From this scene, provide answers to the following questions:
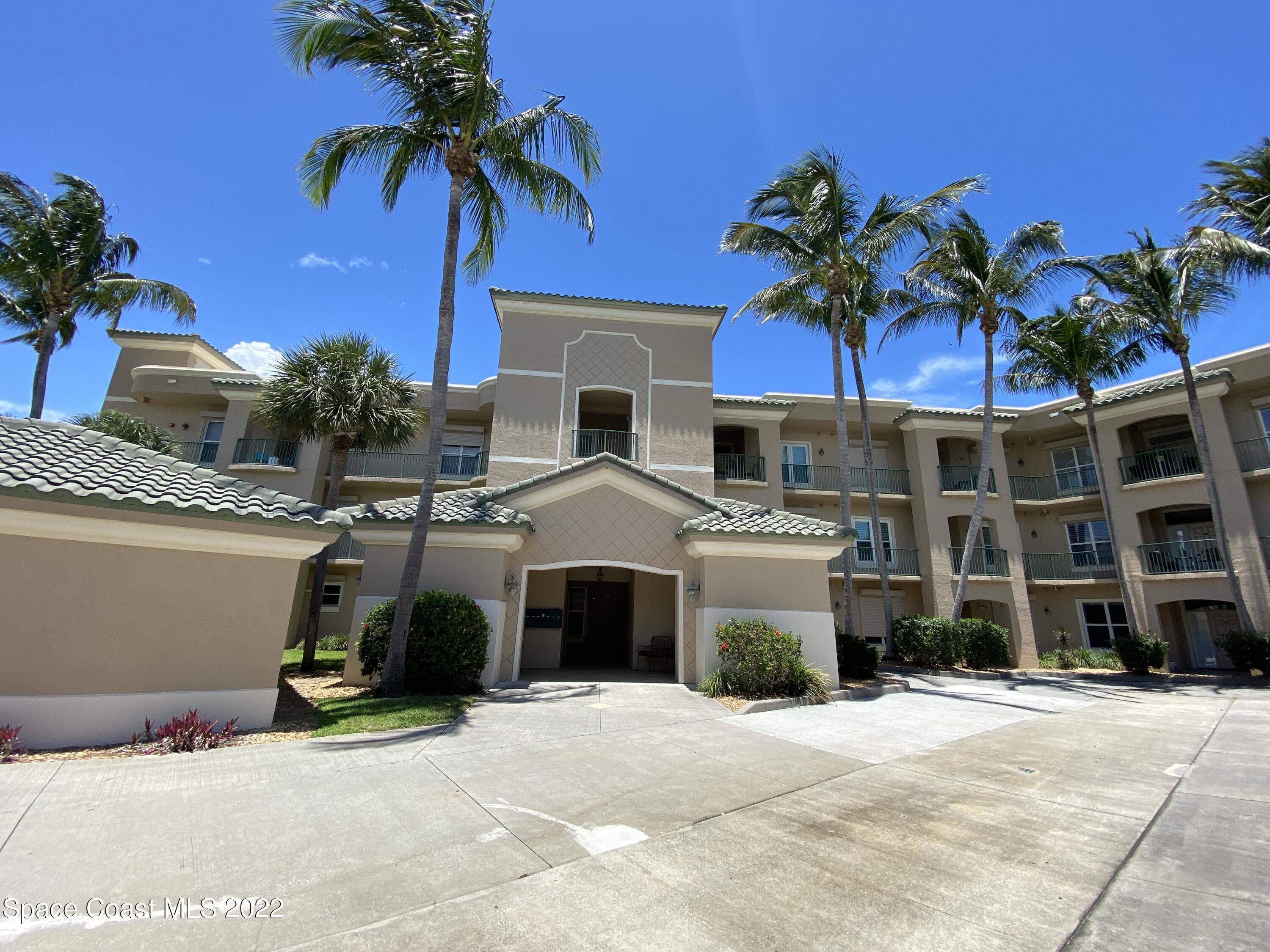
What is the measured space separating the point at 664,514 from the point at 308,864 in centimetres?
1015

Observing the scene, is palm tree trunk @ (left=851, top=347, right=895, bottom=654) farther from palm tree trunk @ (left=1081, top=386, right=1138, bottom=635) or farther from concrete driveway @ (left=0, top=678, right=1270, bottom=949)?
concrete driveway @ (left=0, top=678, right=1270, bottom=949)

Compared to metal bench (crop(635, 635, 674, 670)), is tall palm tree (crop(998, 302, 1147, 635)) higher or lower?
higher

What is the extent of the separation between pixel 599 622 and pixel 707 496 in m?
5.20

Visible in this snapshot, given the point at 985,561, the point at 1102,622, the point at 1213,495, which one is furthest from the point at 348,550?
the point at 1102,622

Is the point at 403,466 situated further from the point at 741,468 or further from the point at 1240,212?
the point at 1240,212

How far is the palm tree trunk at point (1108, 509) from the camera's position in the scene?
63.4 feet

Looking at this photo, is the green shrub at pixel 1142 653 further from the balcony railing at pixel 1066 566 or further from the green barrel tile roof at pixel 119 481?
the green barrel tile roof at pixel 119 481

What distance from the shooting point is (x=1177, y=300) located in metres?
17.4

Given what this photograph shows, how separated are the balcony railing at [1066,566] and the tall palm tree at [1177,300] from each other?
4177 millimetres

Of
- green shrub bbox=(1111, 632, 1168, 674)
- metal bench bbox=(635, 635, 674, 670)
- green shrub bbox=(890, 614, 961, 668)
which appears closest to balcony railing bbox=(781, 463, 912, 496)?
green shrub bbox=(890, 614, 961, 668)

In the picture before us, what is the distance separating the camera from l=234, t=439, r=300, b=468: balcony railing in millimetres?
22156

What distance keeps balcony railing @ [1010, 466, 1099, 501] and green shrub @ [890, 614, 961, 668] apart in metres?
8.85

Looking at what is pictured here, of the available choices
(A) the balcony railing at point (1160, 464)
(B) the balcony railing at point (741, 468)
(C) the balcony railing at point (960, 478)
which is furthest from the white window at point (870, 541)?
(A) the balcony railing at point (1160, 464)

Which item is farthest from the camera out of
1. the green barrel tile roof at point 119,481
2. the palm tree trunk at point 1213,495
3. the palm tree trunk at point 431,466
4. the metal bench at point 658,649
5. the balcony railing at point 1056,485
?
the balcony railing at point 1056,485
